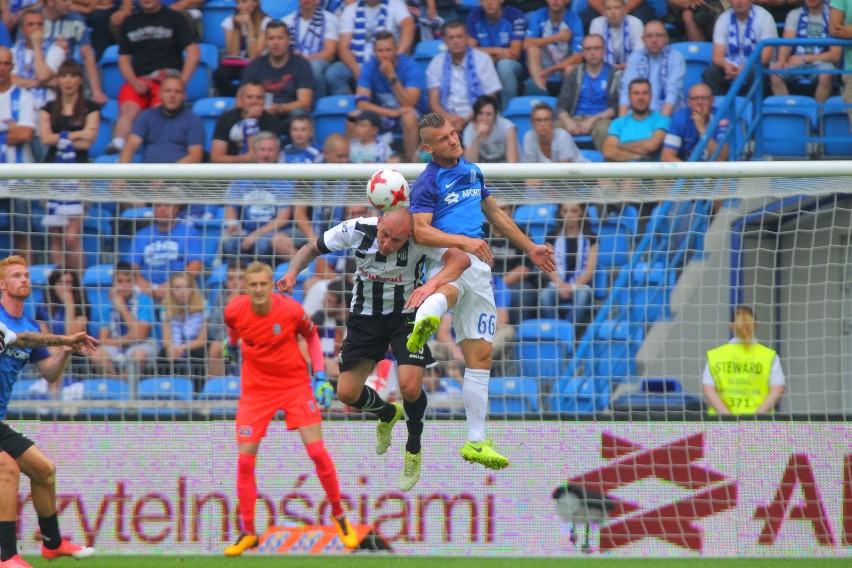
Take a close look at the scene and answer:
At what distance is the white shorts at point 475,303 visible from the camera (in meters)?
6.92

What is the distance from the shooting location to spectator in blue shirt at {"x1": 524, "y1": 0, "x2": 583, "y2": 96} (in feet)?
38.9

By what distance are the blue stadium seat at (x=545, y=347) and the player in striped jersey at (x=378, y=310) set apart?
5.56 feet

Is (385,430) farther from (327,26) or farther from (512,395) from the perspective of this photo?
(327,26)

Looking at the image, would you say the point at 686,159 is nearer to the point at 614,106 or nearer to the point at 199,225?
the point at 614,106

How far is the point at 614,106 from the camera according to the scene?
11305 millimetres

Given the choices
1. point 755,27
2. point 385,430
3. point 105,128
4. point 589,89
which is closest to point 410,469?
point 385,430

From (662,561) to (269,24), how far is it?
22.7 ft

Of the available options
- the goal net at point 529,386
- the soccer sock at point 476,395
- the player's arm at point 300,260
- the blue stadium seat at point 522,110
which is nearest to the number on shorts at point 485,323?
the soccer sock at point 476,395

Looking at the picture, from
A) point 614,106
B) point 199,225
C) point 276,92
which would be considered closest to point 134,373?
point 199,225

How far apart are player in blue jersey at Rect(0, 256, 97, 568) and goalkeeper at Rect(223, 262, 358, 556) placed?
3.79 ft

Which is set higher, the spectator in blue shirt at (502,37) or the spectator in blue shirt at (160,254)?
the spectator in blue shirt at (502,37)

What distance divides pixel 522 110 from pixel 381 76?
1.53 m

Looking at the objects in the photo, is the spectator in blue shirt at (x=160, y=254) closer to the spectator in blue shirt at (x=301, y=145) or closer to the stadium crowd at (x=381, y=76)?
the stadium crowd at (x=381, y=76)

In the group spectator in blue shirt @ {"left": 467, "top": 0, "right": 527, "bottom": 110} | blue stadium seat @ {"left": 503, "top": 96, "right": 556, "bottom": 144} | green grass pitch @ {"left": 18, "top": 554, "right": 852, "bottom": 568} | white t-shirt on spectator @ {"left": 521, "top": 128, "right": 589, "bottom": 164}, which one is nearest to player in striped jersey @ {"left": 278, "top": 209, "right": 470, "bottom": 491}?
green grass pitch @ {"left": 18, "top": 554, "right": 852, "bottom": 568}
